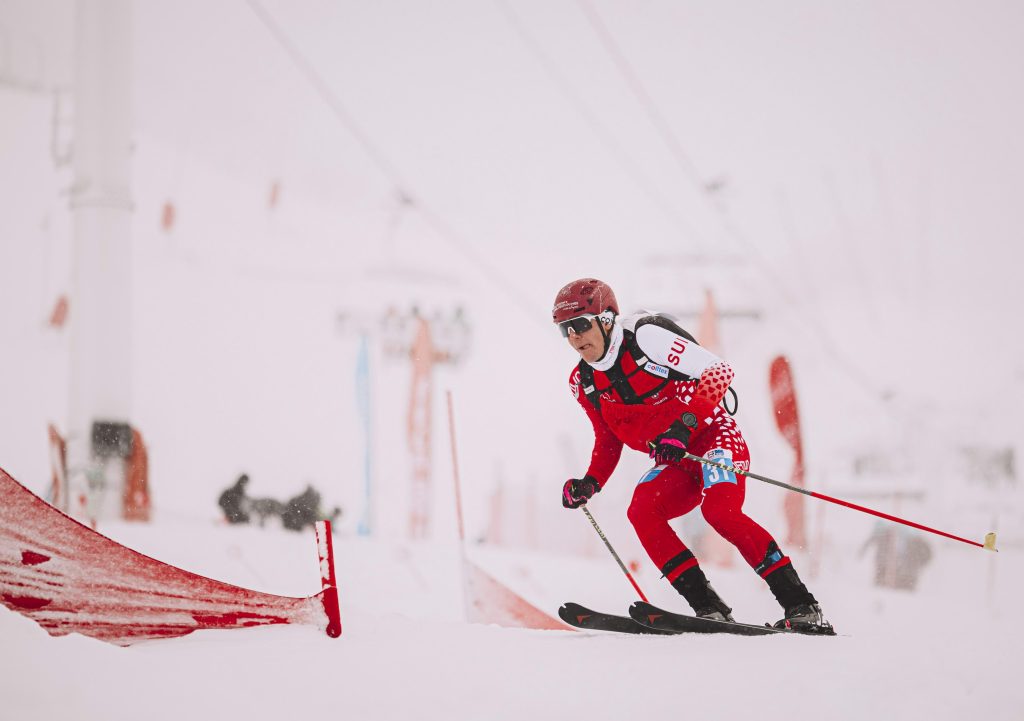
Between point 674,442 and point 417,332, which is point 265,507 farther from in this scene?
point 417,332

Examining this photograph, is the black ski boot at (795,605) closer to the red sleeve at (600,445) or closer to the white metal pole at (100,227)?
the red sleeve at (600,445)

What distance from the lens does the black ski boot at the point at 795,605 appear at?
11.6ft

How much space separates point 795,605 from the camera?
3.61 m

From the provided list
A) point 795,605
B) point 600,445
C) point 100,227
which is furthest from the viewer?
point 100,227

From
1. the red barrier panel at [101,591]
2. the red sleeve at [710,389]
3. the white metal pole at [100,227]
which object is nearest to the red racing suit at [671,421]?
the red sleeve at [710,389]

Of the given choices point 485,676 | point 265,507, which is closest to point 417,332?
point 265,507

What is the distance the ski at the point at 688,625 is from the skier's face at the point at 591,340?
101 cm

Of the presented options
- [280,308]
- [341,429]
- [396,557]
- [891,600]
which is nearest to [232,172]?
[280,308]

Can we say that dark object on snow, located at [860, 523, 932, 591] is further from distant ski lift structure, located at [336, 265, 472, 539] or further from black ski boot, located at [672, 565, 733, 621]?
black ski boot, located at [672, 565, 733, 621]

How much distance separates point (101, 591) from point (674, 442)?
2.10 m

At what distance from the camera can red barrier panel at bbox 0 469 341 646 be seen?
2.78 meters

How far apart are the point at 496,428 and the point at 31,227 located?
13649mm

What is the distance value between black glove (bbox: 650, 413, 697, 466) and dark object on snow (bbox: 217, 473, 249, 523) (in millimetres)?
4051

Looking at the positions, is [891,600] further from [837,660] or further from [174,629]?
[174,629]
